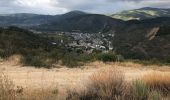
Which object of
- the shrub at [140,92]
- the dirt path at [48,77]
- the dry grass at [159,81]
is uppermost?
the shrub at [140,92]

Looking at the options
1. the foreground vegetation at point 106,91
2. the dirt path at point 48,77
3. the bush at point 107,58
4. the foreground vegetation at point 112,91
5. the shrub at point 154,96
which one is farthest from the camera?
the bush at point 107,58

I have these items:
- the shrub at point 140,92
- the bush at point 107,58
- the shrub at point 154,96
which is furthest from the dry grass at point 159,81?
the bush at point 107,58

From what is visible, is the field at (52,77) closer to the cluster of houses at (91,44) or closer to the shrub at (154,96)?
the shrub at (154,96)

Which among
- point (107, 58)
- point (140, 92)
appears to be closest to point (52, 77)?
point (140, 92)

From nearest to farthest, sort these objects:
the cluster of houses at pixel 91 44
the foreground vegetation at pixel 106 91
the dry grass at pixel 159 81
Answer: the foreground vegetation at pixel 106 91 → the dry grass at pixel 159 81 → the cluster of houses at pixel 91 44

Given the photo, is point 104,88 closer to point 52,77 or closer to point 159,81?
point 159,81

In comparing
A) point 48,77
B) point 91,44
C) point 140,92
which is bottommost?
point 91,44

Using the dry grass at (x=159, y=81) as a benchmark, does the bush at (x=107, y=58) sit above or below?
below

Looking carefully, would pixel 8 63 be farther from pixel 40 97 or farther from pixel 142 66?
pixel 40 97
